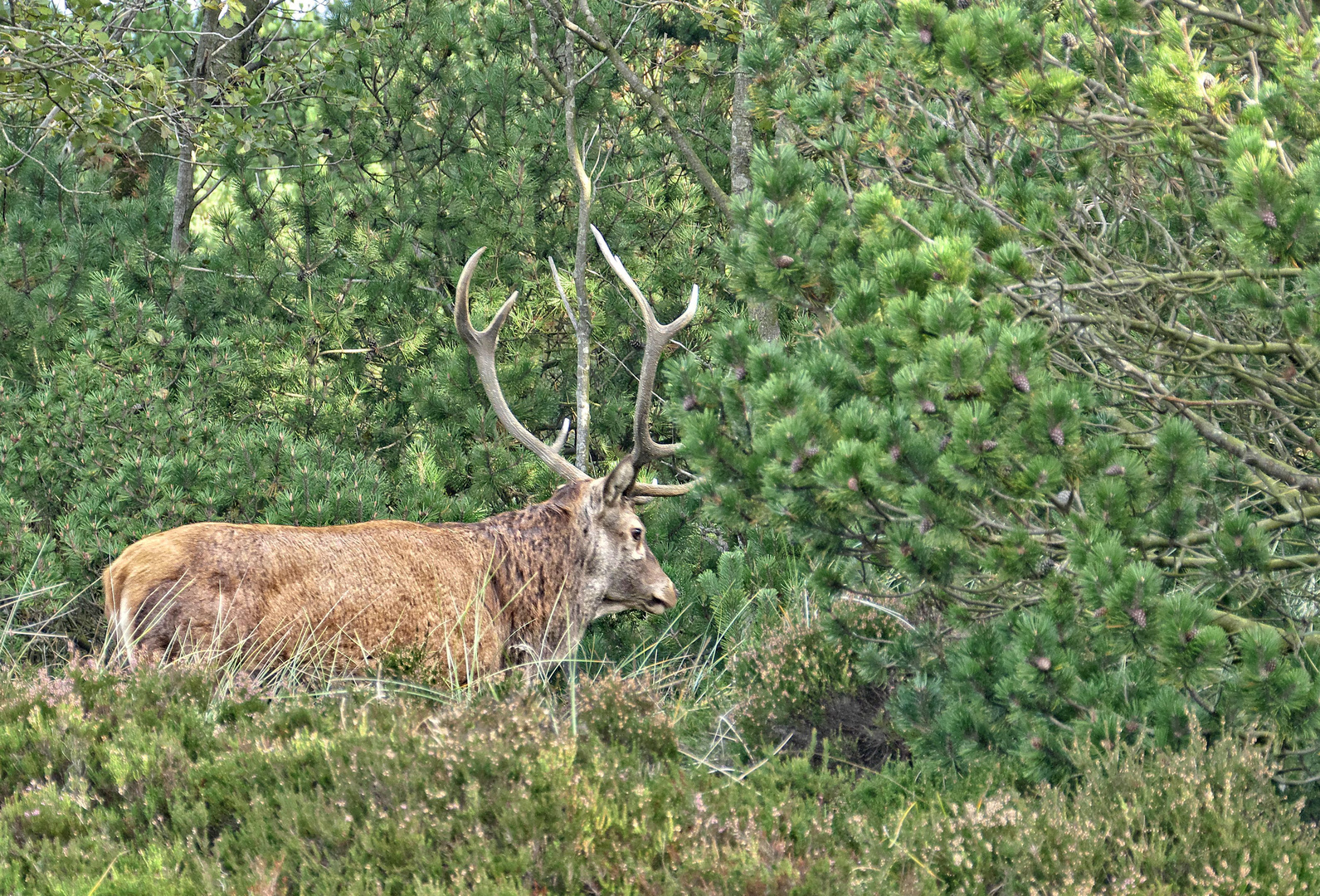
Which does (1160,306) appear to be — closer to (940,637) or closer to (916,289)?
(916,289)

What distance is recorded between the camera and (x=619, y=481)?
6.77 metres

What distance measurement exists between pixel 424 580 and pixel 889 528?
2.41 metres

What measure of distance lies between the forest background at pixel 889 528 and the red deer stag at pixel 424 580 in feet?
0.94

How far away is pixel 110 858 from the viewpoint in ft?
13.0

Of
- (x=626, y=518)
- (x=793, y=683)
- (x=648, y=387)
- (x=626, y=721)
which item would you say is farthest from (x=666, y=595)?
(x=626, y=721)

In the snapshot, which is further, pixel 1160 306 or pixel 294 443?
pixel 294 443

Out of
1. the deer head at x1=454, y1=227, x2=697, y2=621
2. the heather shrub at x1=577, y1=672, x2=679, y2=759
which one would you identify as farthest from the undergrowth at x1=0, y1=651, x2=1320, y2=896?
the deer head at x1=454, y1=227, x2=697, y2=621

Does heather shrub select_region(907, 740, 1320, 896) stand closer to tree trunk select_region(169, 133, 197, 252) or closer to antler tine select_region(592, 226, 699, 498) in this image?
antler tine select_region(592, 226, 699, 498)

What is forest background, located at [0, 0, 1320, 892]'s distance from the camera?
3889 mm

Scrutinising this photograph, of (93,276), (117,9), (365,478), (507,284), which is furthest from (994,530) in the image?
(117,9)

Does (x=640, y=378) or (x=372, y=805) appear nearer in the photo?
(x=372, y=805)

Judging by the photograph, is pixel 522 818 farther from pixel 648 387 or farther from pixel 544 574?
pixel 648 387

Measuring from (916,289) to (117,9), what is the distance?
6.63 metres

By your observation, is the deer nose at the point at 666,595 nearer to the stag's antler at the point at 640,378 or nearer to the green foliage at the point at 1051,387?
the stag's antler at the point at 640,378
